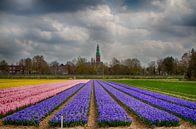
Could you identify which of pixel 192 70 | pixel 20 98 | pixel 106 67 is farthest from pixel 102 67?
pixel 20 98

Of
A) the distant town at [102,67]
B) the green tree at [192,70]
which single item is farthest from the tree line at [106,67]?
the green tree at [192,70]

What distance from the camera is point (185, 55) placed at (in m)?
115

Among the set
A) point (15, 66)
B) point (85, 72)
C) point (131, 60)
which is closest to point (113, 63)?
point (131, 60)

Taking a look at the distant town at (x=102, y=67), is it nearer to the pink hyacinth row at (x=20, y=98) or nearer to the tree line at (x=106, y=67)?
the tree line at (x=106, y=67)

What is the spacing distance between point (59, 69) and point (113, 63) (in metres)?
50.7

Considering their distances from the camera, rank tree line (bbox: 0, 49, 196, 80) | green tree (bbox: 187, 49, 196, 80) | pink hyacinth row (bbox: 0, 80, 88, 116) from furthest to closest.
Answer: tree line (bbox: 0, 49, 196, 80), green tree (bbox: 187, 49, 196, 80), pink hyacinth row (bbox: 0, 80, 88, 116)

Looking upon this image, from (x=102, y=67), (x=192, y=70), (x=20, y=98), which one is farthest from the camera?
(x=102, y=67)

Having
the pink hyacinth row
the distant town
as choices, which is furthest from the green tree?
the pink hyacinth row

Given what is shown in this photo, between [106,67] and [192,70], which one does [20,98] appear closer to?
[192,70]

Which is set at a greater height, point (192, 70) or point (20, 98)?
point (192, 70)

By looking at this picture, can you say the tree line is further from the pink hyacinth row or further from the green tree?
the pink hyacinth row

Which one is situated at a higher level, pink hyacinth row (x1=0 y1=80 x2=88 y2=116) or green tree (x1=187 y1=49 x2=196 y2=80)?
green tree (x1=187 y1=49 x2=196 y2=80)

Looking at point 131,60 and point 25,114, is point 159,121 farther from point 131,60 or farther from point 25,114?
point 131,60

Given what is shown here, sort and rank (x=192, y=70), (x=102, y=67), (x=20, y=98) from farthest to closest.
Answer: (x=102, y=67) → (x=192, y=70) → (x=20, y=98)
